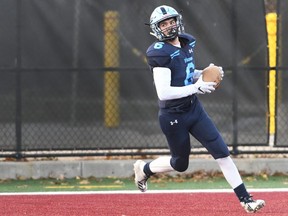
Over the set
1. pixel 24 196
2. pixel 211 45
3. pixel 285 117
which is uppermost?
pixel 211 45

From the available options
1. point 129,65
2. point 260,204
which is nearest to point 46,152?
point 129,65

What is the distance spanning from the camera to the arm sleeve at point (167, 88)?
28.3ft

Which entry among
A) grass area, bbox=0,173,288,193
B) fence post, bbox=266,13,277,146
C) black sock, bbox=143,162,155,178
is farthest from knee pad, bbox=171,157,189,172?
fence post, bbox=266,13,277,146

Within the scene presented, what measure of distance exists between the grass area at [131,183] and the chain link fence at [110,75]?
18.4 inches

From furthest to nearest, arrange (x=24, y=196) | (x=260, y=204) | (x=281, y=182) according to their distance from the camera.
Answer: (x=281, y=182) < (x=24, y=196) < (x=260, y=204)

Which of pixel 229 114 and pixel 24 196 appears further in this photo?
pixel 229 114

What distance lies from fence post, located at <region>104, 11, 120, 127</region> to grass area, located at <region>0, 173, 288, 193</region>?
0.87 m

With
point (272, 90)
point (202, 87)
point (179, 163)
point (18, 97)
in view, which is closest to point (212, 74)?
point (202, 87)

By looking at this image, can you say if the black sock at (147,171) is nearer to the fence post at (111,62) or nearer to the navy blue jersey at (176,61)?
the navy blue jersey at (176,61)

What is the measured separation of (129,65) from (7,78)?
155cm

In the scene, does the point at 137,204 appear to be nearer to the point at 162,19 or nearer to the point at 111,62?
the point at 162,19

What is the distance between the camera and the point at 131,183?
1174cm

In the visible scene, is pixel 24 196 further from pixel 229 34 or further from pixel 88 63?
pixel 229 34

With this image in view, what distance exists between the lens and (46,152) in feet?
40.4
